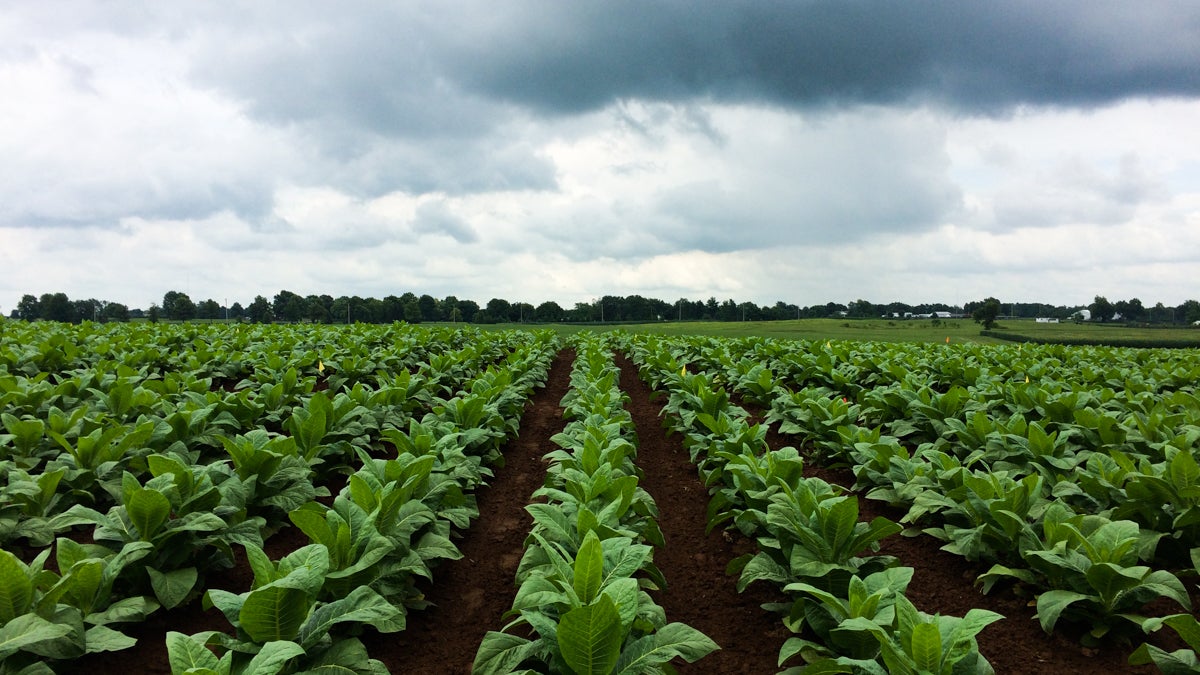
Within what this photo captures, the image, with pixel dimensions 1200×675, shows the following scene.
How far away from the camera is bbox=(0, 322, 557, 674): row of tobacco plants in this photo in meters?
2.98

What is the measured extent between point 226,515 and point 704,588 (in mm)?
3791

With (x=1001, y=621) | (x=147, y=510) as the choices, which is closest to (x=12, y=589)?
(x=147, y=510)

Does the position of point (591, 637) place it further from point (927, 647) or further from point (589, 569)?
point (927, 647)

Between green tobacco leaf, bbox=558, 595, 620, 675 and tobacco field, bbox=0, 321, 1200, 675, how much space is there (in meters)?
0.01

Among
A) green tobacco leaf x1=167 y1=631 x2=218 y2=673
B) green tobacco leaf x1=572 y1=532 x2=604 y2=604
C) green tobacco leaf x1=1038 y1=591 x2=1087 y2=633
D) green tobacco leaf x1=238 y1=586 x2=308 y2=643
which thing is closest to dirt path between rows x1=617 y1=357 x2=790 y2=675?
green tobacco leaf x1=572 y1=532 x2=604 y2=604

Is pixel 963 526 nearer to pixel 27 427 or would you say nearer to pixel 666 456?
pixel 666 456

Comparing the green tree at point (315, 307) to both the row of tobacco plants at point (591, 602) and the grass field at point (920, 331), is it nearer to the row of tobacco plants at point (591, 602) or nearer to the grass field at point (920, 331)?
the grass field at point (920, 331)

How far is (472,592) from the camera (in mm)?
4863

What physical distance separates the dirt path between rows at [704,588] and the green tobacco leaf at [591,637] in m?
1.43

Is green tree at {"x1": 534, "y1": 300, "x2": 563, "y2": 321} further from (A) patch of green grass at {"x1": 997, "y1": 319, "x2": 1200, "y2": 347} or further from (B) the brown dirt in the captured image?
(B) the brown dirt

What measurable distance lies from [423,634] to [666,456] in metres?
5.53

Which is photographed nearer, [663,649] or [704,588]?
[663,649]

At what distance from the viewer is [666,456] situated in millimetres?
9227

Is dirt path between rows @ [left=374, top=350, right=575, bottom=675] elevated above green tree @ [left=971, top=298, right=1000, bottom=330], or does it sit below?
below
